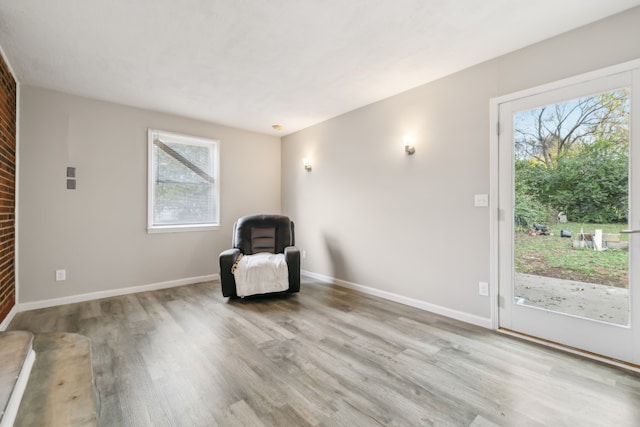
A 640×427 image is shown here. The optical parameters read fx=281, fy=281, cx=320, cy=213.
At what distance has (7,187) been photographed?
273cm

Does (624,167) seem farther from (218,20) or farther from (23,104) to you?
(23,104)

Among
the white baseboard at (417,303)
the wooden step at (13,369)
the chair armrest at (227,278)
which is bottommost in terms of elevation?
the white baseboard at (417,303)

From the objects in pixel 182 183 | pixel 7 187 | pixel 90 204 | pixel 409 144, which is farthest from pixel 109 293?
pixel 409 144

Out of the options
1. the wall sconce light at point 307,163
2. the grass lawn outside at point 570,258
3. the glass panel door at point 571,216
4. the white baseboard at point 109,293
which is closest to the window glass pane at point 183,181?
the white baseboard at point 109,293

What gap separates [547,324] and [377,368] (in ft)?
4.98

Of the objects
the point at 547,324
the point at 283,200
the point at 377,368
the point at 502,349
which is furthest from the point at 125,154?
the point at 547,324

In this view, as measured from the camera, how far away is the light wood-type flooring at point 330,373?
1.54 m

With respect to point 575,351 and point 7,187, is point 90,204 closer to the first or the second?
point 7,187

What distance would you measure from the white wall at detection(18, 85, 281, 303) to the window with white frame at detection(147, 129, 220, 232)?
4.4 inches

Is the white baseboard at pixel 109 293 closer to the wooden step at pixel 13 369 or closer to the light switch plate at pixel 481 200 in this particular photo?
the wooden step at pixel 13 369

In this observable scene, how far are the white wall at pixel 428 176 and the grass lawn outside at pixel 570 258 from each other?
0.31m

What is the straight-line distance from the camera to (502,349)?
2.24 metres

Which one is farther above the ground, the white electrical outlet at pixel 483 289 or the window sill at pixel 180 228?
the window sill at pixel 180 228

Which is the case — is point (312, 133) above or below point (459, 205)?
above
